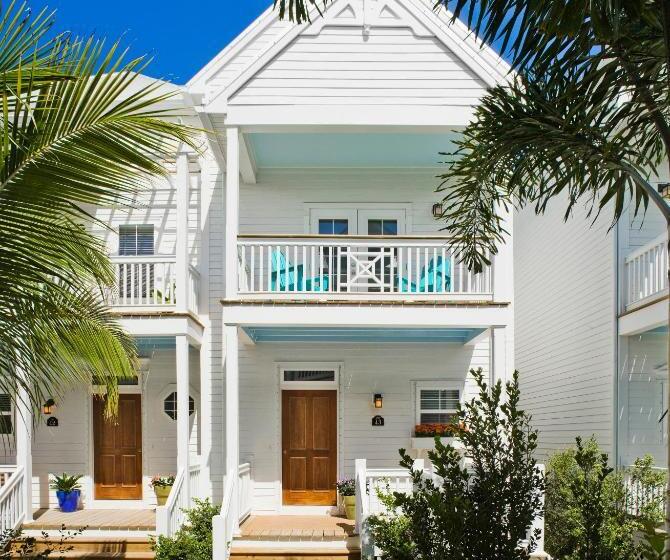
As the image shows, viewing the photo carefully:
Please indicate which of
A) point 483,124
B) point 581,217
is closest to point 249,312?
point 483,124

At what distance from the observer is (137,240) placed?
1338 centimetres

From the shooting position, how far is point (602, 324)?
12891 mm

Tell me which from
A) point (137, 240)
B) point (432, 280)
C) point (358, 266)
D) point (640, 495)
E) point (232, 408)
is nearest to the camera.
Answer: point (232, 408)

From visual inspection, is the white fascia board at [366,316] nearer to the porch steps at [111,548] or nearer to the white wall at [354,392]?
the white wall at [354,392]

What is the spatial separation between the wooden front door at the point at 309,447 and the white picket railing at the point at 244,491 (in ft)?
2.94

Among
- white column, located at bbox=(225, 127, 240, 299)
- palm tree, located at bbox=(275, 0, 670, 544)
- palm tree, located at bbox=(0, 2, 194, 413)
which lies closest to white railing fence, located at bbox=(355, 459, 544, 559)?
white column, located at bbox=(225, 127, 240, 299)

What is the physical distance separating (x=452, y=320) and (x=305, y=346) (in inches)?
129

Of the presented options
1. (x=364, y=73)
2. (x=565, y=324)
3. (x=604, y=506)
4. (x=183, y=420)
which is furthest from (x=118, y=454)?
(x=565, y=324)

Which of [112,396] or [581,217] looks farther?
[581,217]

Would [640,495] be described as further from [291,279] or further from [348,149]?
[348,149]

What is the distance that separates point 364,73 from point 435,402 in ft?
18.3

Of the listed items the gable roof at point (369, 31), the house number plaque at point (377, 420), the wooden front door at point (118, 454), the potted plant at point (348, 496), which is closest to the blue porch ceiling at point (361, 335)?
the house number plaque at point (377, 420)

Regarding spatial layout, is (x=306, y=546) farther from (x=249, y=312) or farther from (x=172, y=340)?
(x=172, y=340)

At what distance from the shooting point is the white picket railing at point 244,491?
11.0 metres
